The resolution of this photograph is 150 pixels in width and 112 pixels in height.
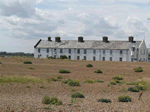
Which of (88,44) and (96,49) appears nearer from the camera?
(96,49)

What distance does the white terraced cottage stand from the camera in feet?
237

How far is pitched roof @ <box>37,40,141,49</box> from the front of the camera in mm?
73625

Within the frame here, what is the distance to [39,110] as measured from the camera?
11.2 meters

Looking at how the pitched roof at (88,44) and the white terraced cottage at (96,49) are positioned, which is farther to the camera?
the pitched roof at (88,44)

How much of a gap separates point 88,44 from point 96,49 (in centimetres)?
354

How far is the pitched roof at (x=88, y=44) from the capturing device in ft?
242

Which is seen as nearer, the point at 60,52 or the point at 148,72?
the point at 148,72

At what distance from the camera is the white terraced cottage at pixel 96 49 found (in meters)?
72.2

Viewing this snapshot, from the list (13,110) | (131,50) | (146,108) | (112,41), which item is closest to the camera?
(13,110)

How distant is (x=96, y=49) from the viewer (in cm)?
7538

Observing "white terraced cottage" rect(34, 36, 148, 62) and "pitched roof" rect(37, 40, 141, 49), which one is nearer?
"white terraced cottage" rect(34, 36, 148, 62)

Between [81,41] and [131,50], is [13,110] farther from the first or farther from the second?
[81,41]

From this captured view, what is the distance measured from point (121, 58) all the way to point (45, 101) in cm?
6112

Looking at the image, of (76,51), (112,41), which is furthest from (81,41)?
(112,41)
